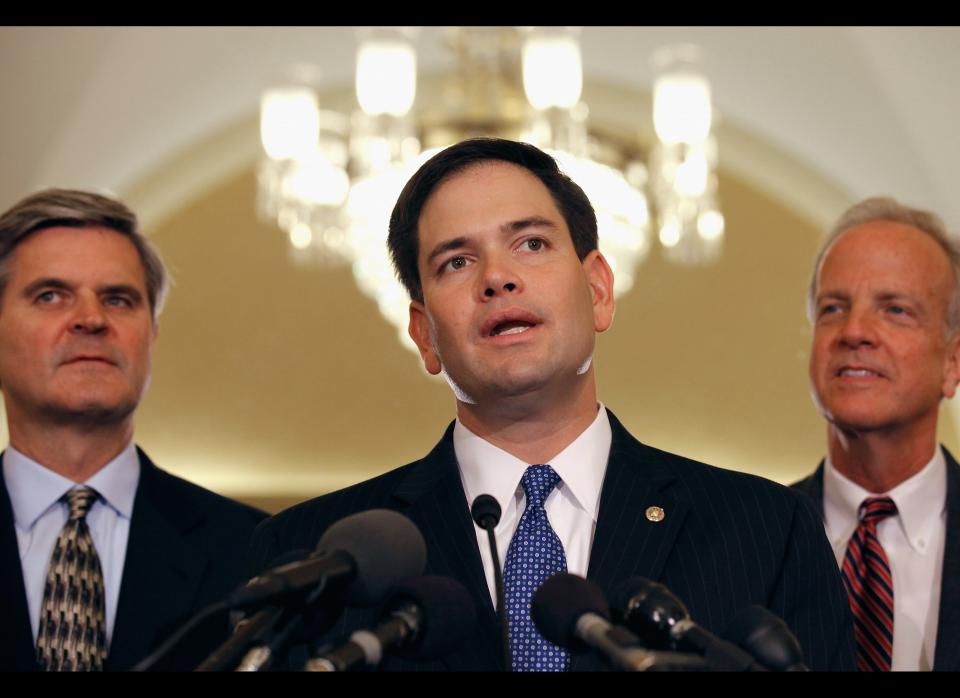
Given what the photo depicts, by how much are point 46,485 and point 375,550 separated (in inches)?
45.7

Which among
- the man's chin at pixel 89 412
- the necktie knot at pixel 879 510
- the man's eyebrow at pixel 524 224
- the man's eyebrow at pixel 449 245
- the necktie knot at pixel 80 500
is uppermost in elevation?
the man's eyebrow at pixel 524 224

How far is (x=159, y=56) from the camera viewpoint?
662 centimetres

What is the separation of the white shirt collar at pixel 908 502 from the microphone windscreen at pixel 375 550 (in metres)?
1.29

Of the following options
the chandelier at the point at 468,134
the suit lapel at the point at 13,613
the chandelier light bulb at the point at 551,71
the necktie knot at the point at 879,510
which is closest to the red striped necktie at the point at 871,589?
the necktie knot at the point at 879,510

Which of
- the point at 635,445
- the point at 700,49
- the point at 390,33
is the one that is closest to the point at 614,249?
the point at 390,33

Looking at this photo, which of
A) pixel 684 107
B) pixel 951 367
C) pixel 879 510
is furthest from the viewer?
pixel 684 107

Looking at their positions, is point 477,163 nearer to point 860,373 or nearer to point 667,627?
point 860,373

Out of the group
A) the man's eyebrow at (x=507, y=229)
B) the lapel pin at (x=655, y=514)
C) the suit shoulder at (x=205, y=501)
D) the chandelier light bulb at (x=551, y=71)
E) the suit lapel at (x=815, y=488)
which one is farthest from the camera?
the chandelier light bulb at (x=551, y=71)

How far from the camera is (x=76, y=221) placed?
2.38 meters

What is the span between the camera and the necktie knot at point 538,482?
184cm

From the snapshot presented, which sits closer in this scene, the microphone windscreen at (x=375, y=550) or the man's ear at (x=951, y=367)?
the microphone windscreen at (x=375, y=550)

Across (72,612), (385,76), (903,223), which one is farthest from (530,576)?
(385,76)

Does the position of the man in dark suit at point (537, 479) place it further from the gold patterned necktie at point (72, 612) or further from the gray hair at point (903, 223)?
the gray hair at point (903, 223)

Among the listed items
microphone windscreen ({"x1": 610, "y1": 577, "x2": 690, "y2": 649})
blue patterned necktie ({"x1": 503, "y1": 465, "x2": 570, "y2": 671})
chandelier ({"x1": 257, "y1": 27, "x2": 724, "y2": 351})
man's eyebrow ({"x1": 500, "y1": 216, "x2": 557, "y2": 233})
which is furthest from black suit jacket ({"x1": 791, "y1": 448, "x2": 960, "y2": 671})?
chandelier ({"x1": 257, "y1": 27, "x2": 724, "y2": 351})
